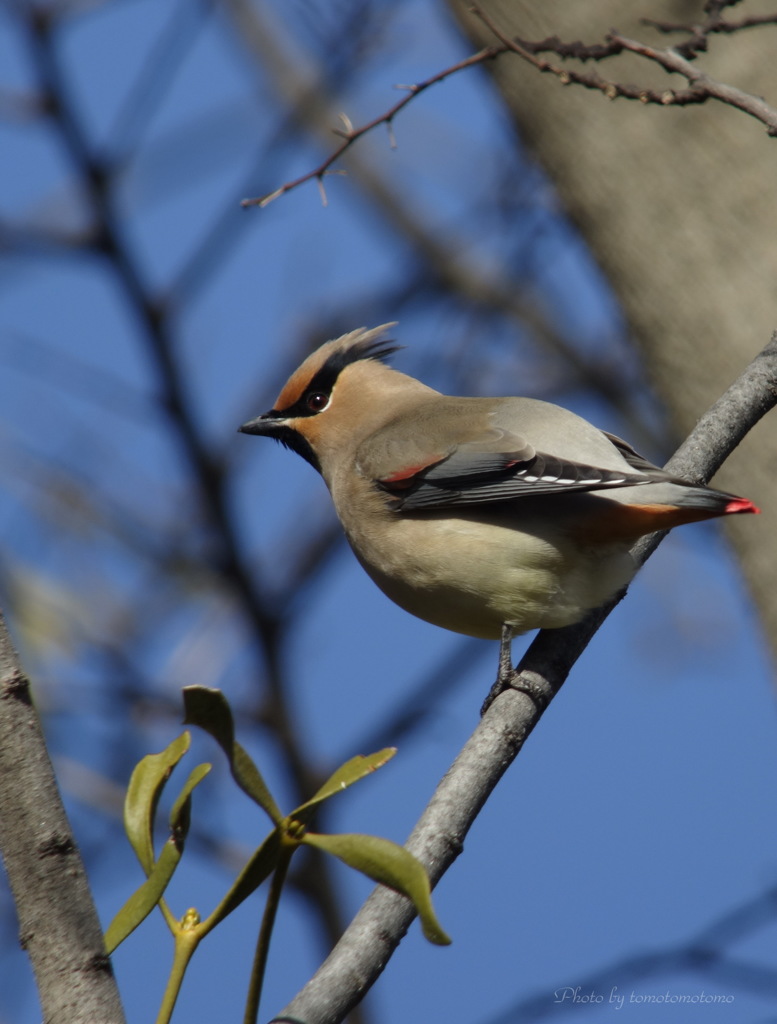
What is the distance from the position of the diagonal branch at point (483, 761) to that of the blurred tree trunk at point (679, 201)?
3.36 feet

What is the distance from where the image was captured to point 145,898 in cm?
138

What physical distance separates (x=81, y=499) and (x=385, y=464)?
3355 millimetres

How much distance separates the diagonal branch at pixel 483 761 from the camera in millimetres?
1481

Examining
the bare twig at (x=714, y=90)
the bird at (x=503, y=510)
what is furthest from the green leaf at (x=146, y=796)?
the bare twig at (x=714, y=90)

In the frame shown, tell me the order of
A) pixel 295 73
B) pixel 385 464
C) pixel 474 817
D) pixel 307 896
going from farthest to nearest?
pixel 295 73, pixel 307 896, pixel 385 464, pixel 474 817

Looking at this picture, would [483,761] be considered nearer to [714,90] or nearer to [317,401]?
[714,90]

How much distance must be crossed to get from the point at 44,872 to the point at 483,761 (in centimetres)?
98

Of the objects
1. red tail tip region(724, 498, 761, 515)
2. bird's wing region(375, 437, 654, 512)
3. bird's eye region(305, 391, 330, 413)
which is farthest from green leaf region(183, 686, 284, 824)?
bird's eye region(305, 391, 330, 413)

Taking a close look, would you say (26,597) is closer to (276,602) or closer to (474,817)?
(276,602)

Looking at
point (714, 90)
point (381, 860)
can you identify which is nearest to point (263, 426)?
point (714, 90)

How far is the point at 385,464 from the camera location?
3.57 m

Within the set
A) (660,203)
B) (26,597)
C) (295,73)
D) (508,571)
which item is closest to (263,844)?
(508,571)

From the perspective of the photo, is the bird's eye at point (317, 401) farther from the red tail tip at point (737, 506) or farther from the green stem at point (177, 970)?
the green stem at point (177, 970)

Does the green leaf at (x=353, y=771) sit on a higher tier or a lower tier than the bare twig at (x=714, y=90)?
lower
